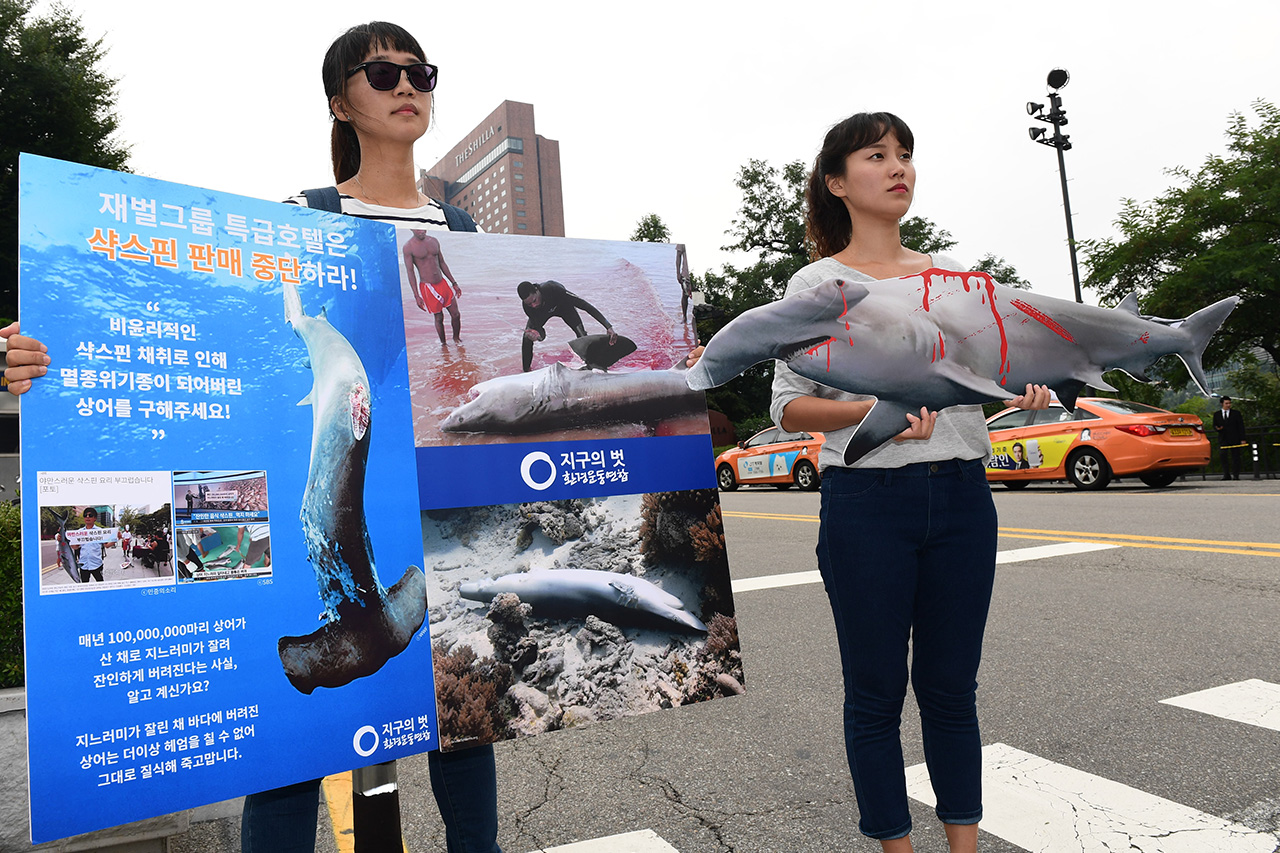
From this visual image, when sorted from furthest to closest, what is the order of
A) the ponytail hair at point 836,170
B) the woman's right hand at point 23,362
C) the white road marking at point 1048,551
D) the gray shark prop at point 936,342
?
the white road marking at point 1048,551
the ponytail hair at point 836,170
the gray shark prop at point 936,342
the woman's right hand at point 23,362

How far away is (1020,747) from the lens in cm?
331

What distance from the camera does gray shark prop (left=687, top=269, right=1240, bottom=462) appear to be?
190 cm

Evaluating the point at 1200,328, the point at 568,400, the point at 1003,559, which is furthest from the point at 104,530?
the point at 1003,559

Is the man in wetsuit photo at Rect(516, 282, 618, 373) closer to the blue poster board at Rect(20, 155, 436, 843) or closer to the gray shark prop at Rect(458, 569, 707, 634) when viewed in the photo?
the blue poster board at Rect(20, 155, 436, 843)

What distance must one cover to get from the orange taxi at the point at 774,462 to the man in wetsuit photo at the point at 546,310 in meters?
15.0

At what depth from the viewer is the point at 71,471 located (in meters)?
1.56

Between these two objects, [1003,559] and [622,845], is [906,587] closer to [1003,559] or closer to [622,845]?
[622,845]

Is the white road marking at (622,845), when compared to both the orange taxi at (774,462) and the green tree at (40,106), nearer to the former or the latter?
the orange taxi at (774,462)

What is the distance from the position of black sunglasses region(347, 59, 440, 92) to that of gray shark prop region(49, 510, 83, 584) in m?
1.23

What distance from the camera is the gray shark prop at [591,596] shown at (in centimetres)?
195

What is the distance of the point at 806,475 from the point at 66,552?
1651 centimetres

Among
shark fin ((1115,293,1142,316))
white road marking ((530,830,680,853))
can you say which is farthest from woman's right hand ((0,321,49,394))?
shark fin ((1115,293,1142,316))

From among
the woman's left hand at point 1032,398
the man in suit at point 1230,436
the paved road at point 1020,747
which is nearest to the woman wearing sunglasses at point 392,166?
the paved road at point 1020,747

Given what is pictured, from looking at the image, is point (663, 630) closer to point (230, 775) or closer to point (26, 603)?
point (230, 775)
